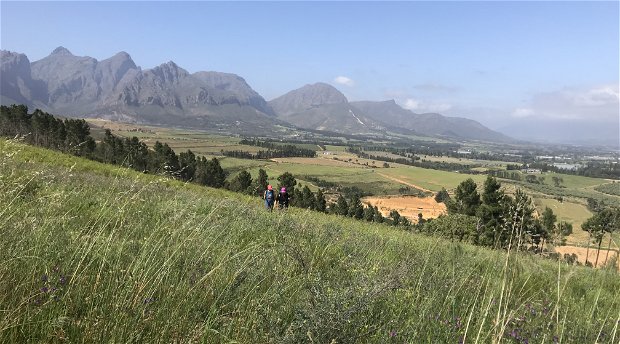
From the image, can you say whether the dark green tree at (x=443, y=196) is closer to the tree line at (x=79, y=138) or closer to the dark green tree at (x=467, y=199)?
the dark green tree at (x=467, y=199)

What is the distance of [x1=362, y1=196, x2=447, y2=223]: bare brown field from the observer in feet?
375

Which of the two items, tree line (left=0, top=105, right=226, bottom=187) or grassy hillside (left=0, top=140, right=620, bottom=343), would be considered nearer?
grassy hillside (left=0, top=140, right=620, bottom=343)

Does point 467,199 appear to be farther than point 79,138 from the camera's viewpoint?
Yes

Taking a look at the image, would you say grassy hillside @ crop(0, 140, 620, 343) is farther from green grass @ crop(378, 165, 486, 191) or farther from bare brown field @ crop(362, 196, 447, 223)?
green grass @ crop(378, 165, 486, 191)

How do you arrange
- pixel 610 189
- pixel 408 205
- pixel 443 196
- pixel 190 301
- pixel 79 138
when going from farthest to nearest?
1. pixel 610 189
2. pixel 408 205
3. pixel 443 196
4. pixel 79 138
5. pixel 190 301

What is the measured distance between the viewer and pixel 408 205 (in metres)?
128

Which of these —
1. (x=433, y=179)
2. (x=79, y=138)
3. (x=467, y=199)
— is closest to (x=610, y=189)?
(x=433, y=179)

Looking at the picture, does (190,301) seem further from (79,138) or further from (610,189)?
(610,189)

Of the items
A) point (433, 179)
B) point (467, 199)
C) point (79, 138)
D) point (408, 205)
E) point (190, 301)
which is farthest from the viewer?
point (433, 179)

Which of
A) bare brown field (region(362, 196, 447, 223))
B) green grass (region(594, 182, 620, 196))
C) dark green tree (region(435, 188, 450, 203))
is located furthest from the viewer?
green grass (region(594, 182, 620, 196))

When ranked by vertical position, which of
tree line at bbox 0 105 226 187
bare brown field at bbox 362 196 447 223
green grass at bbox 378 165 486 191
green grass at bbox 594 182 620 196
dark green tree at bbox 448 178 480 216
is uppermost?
tree line at bbox 0 105 226 187

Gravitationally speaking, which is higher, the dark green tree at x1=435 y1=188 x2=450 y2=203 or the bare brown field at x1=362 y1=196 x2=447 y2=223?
the dark green tree at x1=435 y1=188 x2=450 y2=203

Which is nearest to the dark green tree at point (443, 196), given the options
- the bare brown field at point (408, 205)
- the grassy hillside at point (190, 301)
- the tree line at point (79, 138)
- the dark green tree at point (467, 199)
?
the bare brown field at point (408, 205)

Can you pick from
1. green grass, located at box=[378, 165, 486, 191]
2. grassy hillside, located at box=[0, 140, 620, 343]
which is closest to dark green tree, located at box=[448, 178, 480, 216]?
grassy hillside, located at box=[0, 140, 620, 343]
